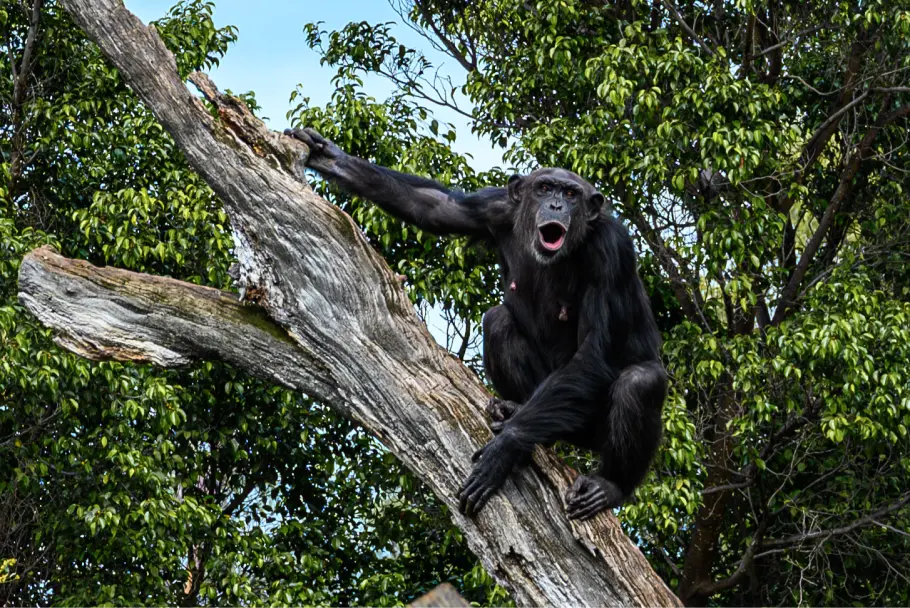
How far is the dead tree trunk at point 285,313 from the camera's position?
5.04 meters

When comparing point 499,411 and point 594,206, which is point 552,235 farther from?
point 499,411

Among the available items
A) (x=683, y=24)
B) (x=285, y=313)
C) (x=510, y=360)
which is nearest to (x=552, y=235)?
(x=510, y=360)

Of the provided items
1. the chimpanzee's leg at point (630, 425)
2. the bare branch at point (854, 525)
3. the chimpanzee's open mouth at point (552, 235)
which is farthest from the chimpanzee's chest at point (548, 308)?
the bare branch at point (854, 525)

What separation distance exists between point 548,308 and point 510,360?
0.32m

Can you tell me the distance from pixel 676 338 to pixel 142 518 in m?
4.97

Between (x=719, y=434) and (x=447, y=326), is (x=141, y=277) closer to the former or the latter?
(x=447, y=326)

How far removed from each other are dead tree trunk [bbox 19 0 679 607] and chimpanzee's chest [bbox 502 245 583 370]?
2.55ft

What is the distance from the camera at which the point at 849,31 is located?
38.0 feet

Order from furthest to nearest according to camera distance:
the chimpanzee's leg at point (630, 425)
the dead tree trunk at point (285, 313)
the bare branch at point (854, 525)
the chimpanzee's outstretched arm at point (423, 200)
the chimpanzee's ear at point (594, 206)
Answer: the bare branch at point (854, 525) → the chimpanzee's outstretched arm at point (423, 200) → the chimpanzee's ear at point (594, 206) → the chimpanzee's leg at point (630, 425) → the dead tree trunk at point (285, 313)

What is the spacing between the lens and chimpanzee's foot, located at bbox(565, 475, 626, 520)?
4.88 metres

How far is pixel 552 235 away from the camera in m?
5.82

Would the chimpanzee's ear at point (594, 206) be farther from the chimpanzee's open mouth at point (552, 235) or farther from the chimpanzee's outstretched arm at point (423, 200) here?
the chimpanzee's outstretched arm at point (423, 200)

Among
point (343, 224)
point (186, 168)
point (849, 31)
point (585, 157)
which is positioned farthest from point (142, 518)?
point (849, 31)

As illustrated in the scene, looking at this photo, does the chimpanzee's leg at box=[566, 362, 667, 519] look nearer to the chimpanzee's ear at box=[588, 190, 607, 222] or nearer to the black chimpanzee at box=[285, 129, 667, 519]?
the black chimpanzee at box=[285, 129, 667, 519]
